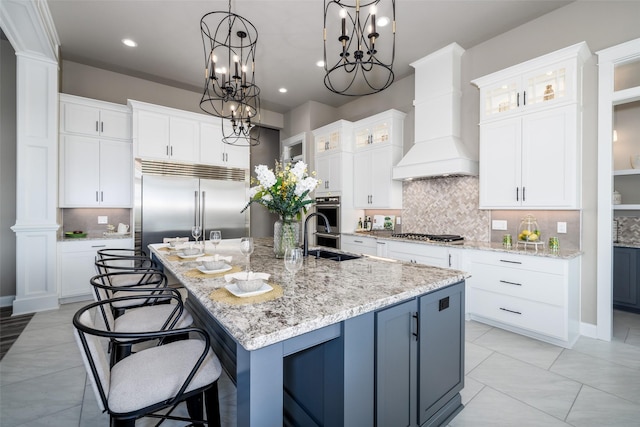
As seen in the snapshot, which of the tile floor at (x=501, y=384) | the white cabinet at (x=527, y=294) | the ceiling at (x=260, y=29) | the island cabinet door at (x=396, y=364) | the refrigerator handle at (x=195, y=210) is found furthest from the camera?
the refrigerator handle at (x=195, y=210)

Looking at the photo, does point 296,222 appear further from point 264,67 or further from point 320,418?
point 264,67

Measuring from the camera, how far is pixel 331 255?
8.23 ft

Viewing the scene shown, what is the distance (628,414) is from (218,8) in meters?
4.74

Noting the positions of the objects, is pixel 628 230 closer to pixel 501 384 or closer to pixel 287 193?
pixel 501 384

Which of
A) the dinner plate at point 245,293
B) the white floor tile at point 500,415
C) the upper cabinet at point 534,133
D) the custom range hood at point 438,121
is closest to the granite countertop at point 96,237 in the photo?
the dinner plate at point 245,293

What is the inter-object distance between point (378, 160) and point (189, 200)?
3.09m

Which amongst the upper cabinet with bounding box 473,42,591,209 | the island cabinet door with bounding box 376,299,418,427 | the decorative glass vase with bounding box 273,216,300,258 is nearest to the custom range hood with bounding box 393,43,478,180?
the upper cabinet with bounding box 473,42,591,209

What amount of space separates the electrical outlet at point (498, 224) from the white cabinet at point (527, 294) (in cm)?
70

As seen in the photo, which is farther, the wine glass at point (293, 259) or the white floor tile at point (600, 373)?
the white floor tile at point (600, 373)

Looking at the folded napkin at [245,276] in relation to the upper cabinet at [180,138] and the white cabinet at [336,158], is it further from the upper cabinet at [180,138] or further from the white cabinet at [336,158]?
the upper cabinet at [180,138]

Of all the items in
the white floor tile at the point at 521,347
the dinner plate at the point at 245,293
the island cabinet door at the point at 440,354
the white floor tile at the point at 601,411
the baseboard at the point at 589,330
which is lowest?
the white floor tile at the point at 601,411

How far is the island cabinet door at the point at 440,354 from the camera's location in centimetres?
154

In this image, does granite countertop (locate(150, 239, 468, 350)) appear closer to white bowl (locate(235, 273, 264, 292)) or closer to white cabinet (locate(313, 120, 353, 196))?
white bowl (locate(235, 273, 264, 292))

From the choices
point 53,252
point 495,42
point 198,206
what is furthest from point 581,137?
point 53,252
